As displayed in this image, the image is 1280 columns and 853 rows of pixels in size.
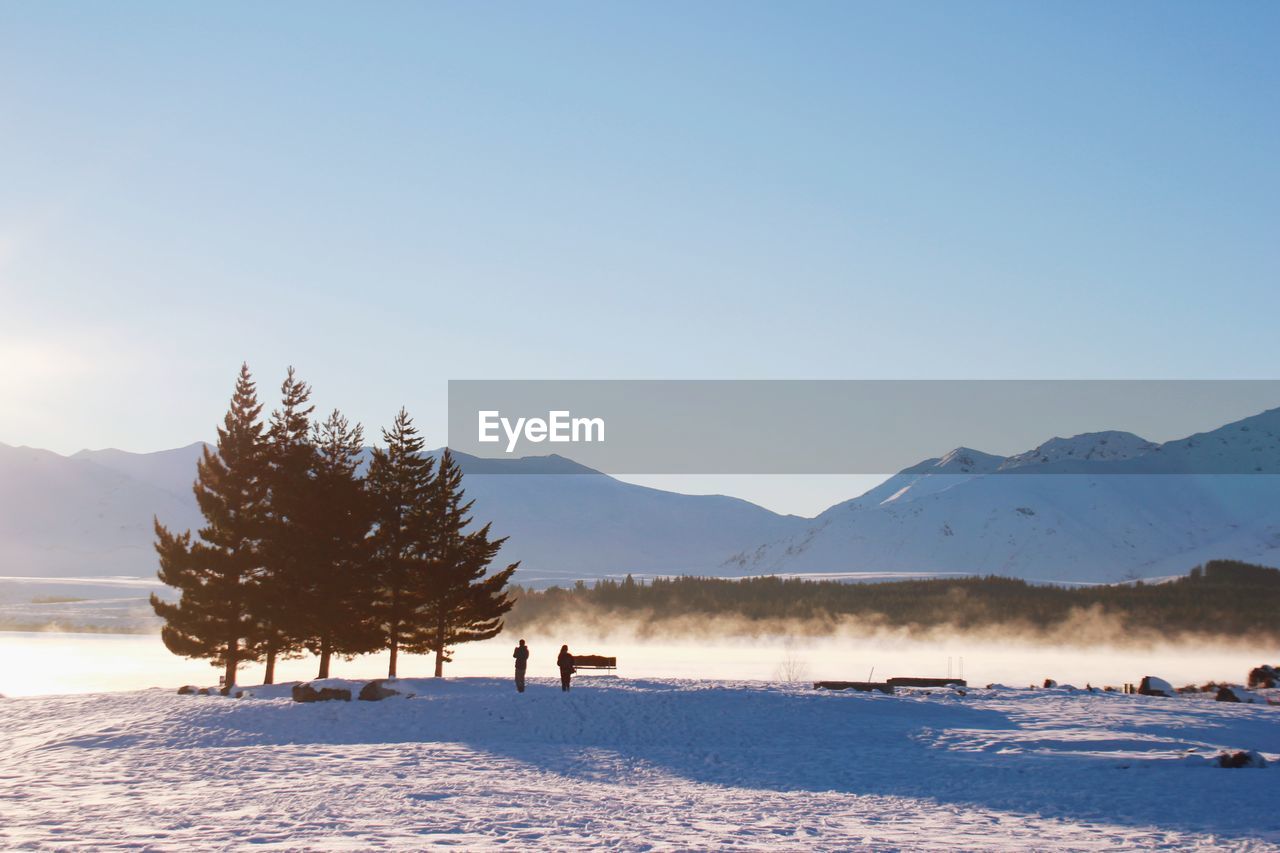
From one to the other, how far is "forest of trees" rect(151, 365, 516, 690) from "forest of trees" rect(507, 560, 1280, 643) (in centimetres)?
8778

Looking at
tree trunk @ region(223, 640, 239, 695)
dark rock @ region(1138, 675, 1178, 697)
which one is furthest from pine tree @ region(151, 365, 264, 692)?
dark rock @ region(1138, 675, 1178, 697)

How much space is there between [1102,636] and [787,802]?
366 feet

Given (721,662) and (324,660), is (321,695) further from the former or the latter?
(721,662)

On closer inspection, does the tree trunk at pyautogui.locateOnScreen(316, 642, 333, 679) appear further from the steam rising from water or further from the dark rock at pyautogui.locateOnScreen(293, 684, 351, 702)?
the dark rock at pyautogui.locateOnScreen(293, 684, 351, 702)

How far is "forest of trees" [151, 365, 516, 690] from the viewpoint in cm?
5434

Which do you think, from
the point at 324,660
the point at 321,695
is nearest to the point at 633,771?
the point at 321,695

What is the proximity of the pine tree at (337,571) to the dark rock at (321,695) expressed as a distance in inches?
355

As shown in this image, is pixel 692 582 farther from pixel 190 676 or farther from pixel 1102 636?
pixel 190 676

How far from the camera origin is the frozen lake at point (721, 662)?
70938mm

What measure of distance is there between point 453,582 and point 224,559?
32.2 feet

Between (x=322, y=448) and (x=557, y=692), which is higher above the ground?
(x=322, y=448)

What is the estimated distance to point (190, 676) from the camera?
73125 millimetres

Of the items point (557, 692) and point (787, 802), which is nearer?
point (787, 802)

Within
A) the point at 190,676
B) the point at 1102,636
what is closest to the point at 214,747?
the point at 190,676
